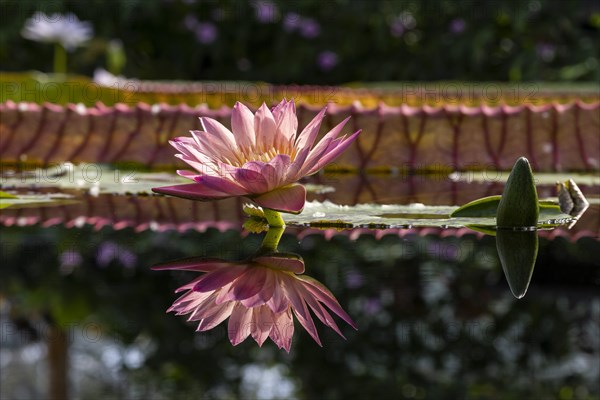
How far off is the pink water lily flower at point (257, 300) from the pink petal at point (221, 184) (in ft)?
0.47

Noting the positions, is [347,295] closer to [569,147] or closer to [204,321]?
[204,321]

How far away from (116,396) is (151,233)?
0.63 meters

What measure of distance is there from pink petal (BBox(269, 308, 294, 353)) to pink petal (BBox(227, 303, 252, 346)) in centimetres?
2

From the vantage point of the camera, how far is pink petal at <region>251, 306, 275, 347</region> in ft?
2.18

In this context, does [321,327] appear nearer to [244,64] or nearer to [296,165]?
[296,165]

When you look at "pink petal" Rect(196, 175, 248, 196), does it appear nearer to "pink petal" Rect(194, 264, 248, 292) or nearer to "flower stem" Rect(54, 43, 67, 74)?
"pink petal" Rect(194, 264, 248, 292)

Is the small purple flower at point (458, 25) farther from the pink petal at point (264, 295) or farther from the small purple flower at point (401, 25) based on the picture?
the pink petal at point (264, 295)

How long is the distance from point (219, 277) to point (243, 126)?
31 cm

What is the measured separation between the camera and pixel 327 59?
265 inches

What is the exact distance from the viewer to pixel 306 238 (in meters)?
1.15

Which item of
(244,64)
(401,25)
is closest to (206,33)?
(244,64)

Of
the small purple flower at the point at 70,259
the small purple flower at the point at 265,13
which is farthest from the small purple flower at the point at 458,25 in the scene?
the small purple flower at the point at 70,259

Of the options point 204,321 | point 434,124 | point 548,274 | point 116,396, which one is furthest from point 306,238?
point 434,124

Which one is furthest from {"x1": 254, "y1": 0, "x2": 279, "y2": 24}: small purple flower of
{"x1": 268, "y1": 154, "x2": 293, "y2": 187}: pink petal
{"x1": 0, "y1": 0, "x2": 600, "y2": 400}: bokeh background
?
{"x1": 268, "y1": 154, "x2": 293, "y2": 187}: pink petal
